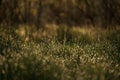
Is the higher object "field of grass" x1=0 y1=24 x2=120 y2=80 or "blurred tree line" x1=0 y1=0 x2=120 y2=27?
"field of grass" x1=0 y1=24 x2=120 y2=80

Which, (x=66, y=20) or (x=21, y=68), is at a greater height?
(x=21, y=68)

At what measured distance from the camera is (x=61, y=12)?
10812mm

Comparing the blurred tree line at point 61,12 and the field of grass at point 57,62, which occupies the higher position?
the field of grass at point 57,62

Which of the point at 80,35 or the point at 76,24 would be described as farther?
the point at 76,24

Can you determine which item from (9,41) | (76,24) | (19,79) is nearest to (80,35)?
(9,41)

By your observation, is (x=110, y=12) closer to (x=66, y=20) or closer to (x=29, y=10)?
(x=66, y=20)

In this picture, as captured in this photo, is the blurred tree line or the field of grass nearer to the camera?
the field of grass

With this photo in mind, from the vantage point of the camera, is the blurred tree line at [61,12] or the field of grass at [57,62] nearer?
the field of grass at [57,62]

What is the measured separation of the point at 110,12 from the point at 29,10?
224 centimetres

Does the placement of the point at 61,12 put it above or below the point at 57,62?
below

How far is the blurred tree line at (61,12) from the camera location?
9.63 metres

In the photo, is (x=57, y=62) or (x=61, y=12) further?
(x=61, y=12)

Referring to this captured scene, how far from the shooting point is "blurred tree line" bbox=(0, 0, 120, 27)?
963 cm

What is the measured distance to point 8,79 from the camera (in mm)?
4059
